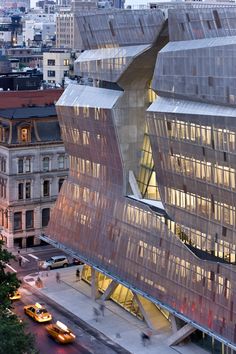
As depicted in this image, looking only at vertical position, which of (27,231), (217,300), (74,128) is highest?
(74,128)

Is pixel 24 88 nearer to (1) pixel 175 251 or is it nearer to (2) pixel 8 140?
(2) pixel 8 140

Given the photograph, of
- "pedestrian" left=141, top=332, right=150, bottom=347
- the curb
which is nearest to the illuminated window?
the curb

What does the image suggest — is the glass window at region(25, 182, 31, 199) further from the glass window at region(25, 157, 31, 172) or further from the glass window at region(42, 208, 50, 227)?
the glass window at region(42, 208, 50, 227)

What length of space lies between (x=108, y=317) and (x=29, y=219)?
33.7 m

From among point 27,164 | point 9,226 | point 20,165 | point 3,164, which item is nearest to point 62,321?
point 9,226

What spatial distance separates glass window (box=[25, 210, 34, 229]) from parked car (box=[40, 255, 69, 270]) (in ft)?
37.7

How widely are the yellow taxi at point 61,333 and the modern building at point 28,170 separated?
3587 centimetres

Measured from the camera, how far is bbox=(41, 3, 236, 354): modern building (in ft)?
235

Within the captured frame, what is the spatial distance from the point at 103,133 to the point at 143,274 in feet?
50.7

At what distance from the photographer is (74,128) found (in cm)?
9531

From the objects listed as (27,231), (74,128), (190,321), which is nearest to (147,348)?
(190,321)

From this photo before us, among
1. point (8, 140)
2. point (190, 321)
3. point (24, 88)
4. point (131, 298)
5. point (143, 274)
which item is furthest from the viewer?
point (24, 88)

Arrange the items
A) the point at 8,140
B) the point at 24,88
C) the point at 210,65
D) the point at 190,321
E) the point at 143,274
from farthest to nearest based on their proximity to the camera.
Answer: the point at 24,88, the point at 8,140, the point at 143,274, the point at 190,321, the point at 210,65

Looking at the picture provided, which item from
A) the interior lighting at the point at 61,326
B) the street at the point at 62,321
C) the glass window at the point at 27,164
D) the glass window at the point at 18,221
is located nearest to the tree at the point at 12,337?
the street at the point at 62,321
